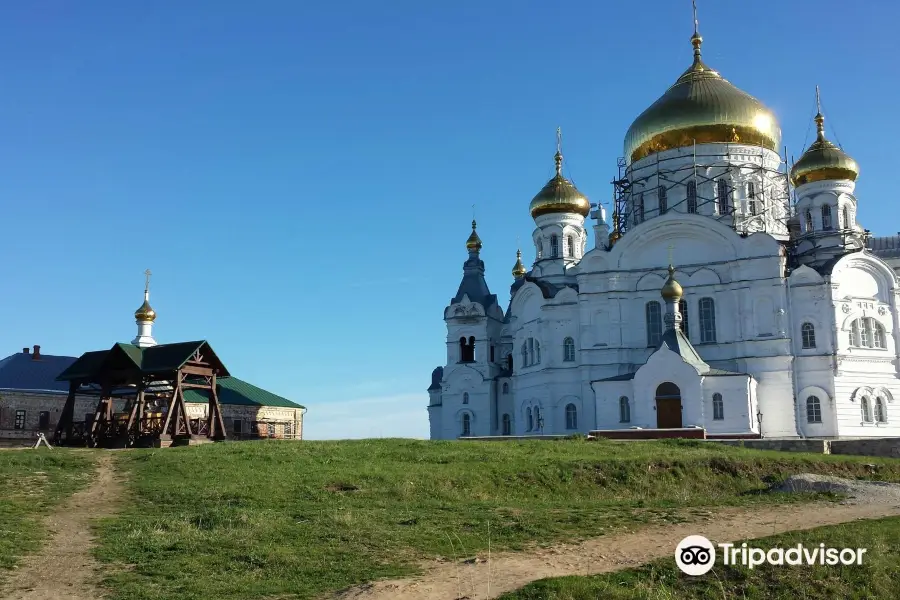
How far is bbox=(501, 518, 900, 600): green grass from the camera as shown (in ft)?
33.7

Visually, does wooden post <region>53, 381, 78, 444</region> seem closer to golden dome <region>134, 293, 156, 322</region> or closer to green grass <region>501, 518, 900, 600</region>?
golden dome <region>134, 293, 156, 322</region>

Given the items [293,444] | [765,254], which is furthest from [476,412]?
[293,444]

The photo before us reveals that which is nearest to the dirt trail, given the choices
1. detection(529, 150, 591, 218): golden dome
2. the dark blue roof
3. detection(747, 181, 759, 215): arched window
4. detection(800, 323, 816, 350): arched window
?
detection(800, 323, 816, 350): arched window

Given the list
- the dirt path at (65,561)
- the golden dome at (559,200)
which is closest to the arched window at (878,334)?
the golden dome at (559,200)

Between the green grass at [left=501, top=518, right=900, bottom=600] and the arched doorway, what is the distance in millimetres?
21146

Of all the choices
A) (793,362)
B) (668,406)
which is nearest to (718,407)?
(668,406)

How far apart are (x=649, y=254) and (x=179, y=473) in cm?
2452

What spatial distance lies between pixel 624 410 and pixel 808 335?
25.6 ft

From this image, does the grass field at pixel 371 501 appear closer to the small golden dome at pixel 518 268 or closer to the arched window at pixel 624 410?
the arched window at pixel 624 410

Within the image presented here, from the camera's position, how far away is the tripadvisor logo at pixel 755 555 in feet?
37.4

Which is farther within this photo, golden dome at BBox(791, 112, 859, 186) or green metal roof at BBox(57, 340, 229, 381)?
golden dome at BBox(791, 112, 859, 186)

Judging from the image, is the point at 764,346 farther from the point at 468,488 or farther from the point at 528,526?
the point at 528,526

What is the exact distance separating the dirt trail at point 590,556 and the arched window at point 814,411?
20382 mm

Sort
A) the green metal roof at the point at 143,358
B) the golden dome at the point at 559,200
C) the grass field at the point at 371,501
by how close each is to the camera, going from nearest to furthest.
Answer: the grass field at the point at 371,501 → the green metal roof at the point at 143,358 → the golden dome at the point at 559,200
